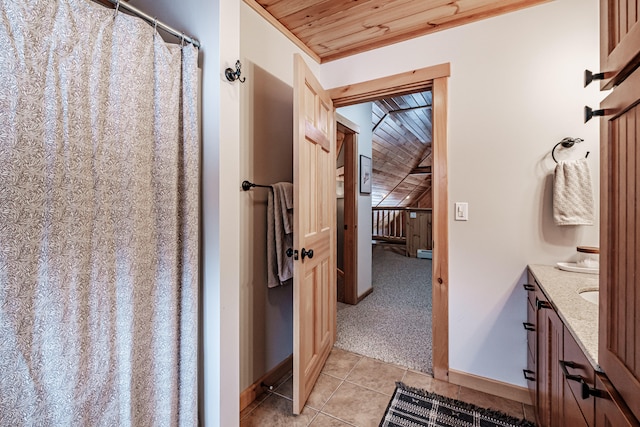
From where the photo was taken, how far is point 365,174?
365 centimetres

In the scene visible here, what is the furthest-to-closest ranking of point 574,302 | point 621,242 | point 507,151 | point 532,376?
point 507,151 → point 532,376 → point 574,302 → point 621,242

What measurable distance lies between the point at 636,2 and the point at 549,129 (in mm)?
1304

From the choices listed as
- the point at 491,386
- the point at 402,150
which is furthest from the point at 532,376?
the point at 402,150

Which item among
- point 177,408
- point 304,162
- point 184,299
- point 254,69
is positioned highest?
point 254,69

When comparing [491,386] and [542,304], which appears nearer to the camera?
[542,304]

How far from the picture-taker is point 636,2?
0.55 m

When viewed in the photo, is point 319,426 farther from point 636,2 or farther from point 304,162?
point 636,2

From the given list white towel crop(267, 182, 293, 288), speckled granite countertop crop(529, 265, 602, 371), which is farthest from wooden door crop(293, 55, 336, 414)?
speckled granite countertop crop(529, 265, 602, 371)

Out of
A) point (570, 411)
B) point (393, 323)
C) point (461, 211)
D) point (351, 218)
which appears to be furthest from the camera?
point (351, 218)

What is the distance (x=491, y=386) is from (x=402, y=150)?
4674 millimetres

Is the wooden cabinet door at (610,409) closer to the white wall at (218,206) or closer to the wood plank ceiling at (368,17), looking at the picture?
the white wall at (218,206)

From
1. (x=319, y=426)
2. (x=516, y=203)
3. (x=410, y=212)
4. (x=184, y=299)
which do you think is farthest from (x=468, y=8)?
(x=410, y=212)

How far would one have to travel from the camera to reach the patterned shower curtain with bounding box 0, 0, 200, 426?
0.78 meters

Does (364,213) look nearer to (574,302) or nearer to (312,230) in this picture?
(312,230)
